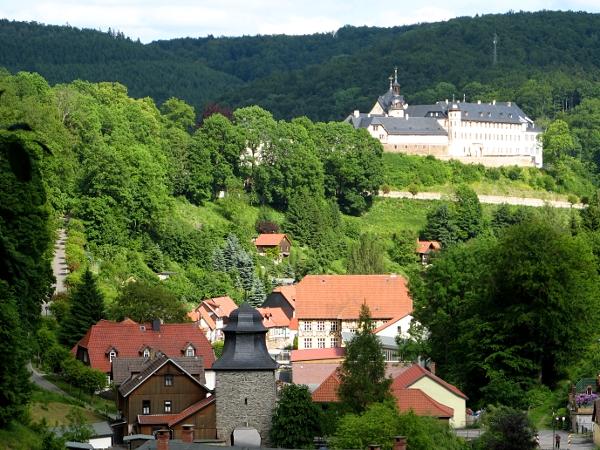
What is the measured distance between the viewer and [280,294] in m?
78.8

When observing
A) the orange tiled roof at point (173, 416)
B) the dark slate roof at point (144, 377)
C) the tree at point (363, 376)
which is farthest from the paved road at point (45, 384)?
the tree at point (363, 376)

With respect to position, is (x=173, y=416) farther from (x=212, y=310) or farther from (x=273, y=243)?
(x=273, y=243)

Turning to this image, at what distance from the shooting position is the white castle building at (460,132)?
12769 centimetres

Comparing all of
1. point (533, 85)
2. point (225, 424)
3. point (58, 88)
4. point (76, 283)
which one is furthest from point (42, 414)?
point (533, 85)

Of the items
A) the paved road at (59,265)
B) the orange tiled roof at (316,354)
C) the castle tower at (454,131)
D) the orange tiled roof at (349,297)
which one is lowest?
the orange tiled roof at (316,354)

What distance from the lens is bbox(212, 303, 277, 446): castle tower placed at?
42844 millimetres

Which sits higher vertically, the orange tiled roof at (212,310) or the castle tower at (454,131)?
the castle tower at (454,131)

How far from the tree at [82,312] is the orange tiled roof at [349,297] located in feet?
76.1

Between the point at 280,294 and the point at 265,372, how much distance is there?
114 feet

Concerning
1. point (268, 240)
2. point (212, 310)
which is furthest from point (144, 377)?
point (268, 240)

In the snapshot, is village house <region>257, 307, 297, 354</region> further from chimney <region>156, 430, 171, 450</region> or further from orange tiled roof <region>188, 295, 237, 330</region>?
chimney <region>156, 430, 171, 450</region>

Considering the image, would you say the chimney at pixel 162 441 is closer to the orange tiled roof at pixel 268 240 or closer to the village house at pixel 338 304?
the village house at pixel 338 304

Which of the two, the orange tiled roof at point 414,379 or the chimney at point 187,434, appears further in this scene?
the orange tiled roof at point 414,379

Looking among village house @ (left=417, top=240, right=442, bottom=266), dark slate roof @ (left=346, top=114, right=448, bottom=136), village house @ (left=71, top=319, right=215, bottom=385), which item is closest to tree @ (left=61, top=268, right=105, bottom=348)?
village house @ (left=71, top=319, right=215, bottom=385)
